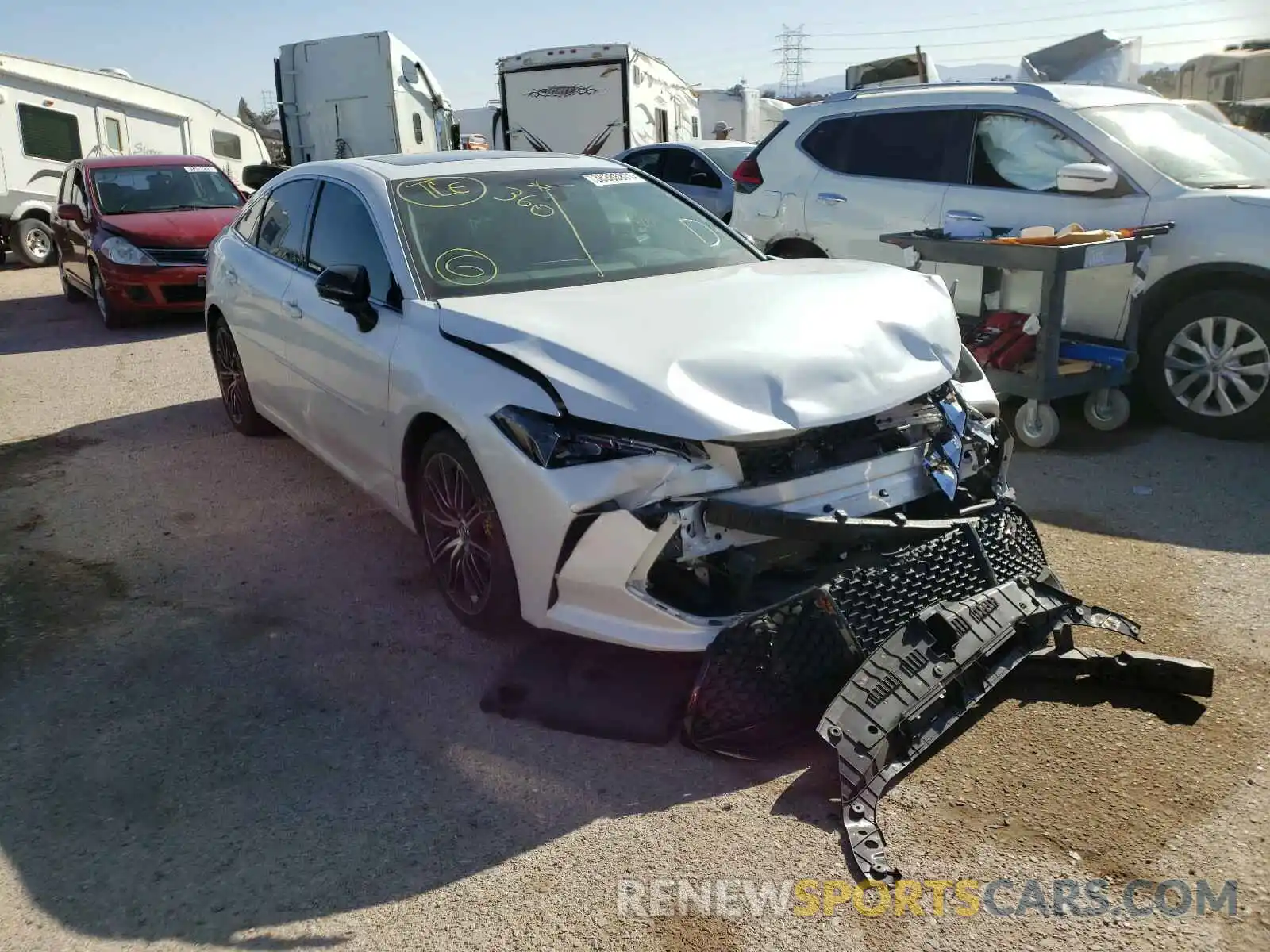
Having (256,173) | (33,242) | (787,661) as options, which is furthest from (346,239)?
(33,242)

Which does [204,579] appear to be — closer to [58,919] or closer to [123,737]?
[123,737]

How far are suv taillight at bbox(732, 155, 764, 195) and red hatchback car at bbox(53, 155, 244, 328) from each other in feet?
17.8

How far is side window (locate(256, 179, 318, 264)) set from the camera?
5.39 m

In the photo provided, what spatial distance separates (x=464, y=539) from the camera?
391cm

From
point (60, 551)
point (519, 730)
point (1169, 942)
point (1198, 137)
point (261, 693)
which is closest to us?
point (1169, 942)

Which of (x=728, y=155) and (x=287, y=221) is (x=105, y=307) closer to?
(x=287, y=221)

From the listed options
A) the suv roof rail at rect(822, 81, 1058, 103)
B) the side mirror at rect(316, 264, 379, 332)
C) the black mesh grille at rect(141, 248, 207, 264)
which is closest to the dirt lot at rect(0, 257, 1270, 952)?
the side mirror at rect(316, 264, 379, 332)

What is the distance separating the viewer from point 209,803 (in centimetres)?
312

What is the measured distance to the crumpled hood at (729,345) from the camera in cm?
323

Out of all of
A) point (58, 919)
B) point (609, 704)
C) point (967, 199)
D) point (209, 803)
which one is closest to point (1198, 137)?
point (967, 199)

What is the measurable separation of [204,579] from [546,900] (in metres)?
2.73

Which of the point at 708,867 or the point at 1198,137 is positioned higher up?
the point at 1198,137

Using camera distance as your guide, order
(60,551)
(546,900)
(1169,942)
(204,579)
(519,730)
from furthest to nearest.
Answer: (60,551)
(204,579)
(519,730)
(546,900)
(1169,942)

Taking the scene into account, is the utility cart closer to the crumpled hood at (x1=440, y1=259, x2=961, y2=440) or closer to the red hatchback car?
the crumpled hood at (x1=440, y1=259, x2=961, y2=440)
